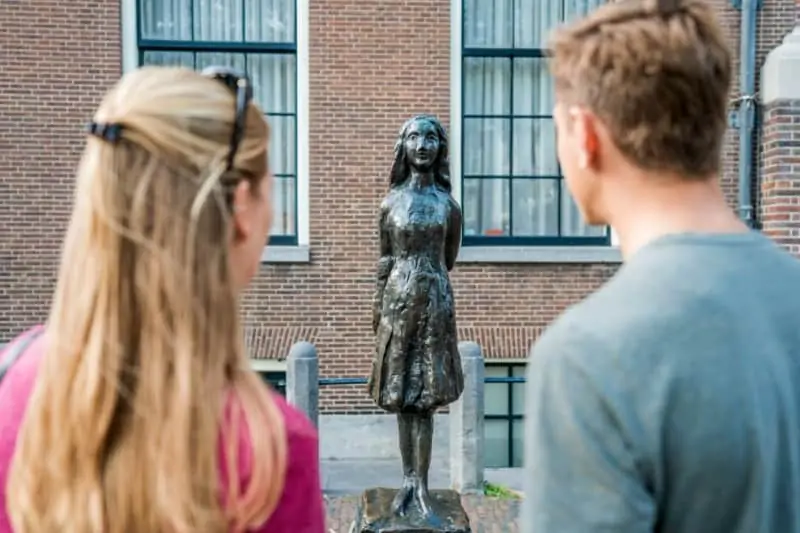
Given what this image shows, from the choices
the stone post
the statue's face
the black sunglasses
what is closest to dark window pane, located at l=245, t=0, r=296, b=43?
the stone post

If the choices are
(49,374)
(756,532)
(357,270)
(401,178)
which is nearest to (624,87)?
(756,532)

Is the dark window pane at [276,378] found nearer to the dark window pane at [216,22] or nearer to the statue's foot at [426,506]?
the dark window pane at [216,22]

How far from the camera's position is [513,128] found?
34.3 feet

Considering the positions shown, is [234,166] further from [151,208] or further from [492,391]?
[492,391]

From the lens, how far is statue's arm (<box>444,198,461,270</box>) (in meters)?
4.86

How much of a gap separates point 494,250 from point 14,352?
8745mm

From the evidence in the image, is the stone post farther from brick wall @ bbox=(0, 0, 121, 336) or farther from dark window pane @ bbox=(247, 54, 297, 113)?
brick wall @ bbox=(0, 0, 121, 336)

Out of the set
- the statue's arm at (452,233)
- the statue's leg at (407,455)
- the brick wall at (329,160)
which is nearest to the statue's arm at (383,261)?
the statue's arm at (452,233)

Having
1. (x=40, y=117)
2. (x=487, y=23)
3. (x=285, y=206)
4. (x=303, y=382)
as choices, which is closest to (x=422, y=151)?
(x=303, y=382)

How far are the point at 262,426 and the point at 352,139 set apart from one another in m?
8.78

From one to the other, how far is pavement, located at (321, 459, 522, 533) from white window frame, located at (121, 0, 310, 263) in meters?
2.45

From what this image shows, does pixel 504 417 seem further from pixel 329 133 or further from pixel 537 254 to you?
pixel 329 133

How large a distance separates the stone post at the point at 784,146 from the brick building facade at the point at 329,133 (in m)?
0.02

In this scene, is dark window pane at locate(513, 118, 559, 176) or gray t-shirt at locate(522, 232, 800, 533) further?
dark window pane at locate(513, 118, 559, 176)
